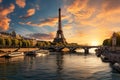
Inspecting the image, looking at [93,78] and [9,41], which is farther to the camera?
[9,41]

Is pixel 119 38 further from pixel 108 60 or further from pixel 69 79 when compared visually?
pixel 69 79

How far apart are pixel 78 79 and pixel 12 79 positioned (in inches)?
494

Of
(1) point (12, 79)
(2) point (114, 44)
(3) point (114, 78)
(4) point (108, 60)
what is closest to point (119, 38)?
(2) point (114, 44)

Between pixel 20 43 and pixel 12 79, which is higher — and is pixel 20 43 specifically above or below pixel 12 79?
above

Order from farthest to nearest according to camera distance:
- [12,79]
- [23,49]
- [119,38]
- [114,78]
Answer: [23,49] < [119,38] < [114,78] < [12,79]

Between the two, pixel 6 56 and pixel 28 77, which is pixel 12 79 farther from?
pixel 6 56

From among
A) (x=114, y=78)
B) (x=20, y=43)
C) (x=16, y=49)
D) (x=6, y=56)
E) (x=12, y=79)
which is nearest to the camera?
(x=12, y=79)

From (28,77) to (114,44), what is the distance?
8642 centimetres

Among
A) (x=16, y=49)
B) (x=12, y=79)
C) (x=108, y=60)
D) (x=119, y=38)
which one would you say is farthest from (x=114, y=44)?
(x=12, y=79)

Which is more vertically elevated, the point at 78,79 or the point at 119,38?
the point at 119,38

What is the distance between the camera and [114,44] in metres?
129

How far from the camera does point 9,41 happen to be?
522ft

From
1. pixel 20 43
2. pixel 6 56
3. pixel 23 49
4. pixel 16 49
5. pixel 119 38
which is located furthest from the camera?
pixel 20 43

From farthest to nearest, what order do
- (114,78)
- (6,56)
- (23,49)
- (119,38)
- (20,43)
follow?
(20,43)
(23,49)
(119,38)
(6,56)
(114,78)
